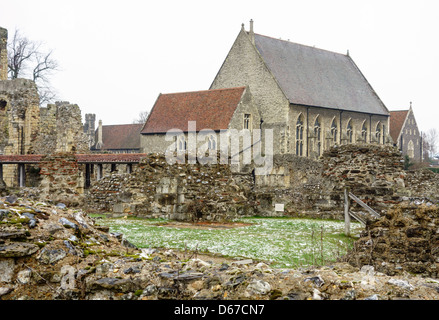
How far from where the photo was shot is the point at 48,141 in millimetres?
32500

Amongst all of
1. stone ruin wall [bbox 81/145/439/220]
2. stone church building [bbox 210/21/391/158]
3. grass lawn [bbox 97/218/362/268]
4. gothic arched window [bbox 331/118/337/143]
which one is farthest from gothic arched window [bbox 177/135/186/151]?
grass lawn [bbox 97/218/362/268]

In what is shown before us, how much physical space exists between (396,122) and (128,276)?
64.7 metres

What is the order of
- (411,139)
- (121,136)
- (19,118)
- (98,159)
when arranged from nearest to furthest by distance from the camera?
(98,159)
(19,118)
(411,139)
(121,136)

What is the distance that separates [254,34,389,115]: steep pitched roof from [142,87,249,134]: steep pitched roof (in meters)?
6.38

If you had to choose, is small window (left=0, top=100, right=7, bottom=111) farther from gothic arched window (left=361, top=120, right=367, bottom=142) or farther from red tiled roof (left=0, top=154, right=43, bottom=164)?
gothic arched window (left=361, top=120, right=367, bottom=142)

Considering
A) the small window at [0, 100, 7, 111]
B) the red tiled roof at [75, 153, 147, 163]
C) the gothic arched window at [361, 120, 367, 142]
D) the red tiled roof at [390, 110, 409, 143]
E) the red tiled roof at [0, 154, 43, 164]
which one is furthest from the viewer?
the red tiled roof at [390, 110, 409, 143]

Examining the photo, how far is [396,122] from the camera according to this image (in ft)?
212

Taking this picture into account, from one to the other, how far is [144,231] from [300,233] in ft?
13.3

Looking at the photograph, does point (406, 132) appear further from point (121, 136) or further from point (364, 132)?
point (121, 136)

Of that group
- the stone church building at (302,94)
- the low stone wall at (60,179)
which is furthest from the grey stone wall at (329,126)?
the low stone wall at (60,179)

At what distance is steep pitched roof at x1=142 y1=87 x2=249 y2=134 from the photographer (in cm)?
3919

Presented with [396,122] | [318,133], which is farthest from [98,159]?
[396,122]

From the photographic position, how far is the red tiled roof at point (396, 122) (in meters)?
62.3
